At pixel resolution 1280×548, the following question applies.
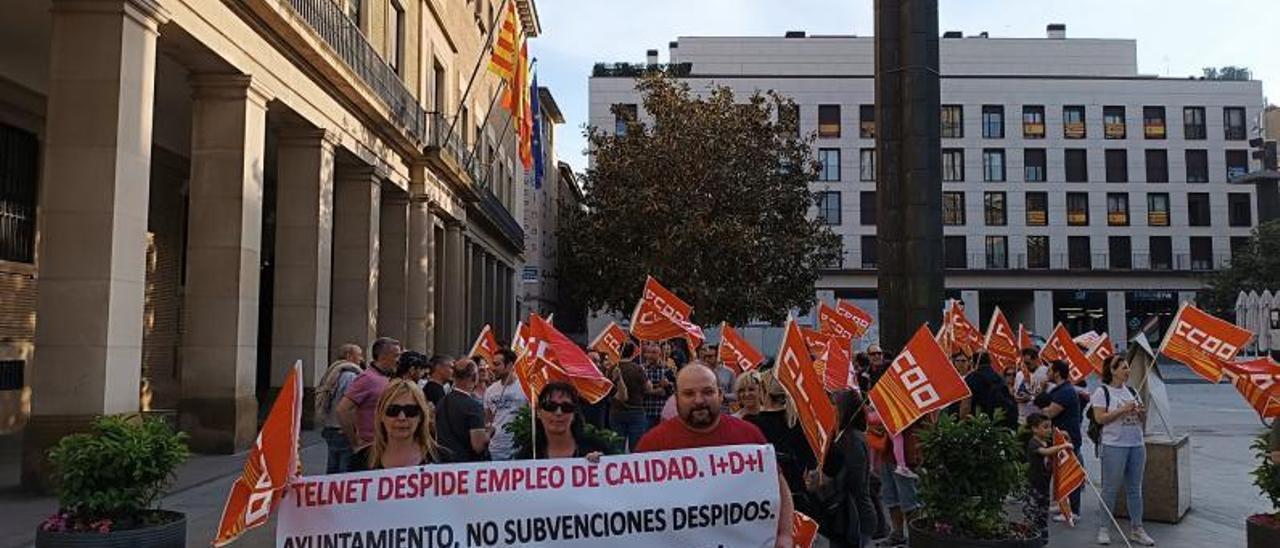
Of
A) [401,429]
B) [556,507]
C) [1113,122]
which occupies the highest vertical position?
[1113,122]

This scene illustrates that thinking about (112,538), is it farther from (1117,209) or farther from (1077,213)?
(1117,209)

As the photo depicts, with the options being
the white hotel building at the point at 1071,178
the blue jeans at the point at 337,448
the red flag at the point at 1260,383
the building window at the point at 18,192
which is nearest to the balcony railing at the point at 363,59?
the building window at the point at 18,192

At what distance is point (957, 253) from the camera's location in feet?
202

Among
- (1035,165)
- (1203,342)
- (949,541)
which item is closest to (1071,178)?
(1035,165)

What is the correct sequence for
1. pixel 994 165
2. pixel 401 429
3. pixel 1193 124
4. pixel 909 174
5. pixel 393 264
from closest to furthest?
pixel 401 429
pixel 909 174
pixel 393 264
pixel 994 165
pixel 1193 124

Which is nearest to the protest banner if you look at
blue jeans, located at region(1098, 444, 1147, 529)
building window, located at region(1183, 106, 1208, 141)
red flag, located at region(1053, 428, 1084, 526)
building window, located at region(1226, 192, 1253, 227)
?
red flag, located at region(1053, 428, 1084, 526)

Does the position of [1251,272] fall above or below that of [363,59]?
below

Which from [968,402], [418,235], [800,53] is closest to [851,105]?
[800,53]

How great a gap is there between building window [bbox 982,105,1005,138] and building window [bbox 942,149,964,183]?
217 centimetres

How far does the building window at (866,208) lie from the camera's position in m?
61.7

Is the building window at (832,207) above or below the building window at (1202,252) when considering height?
above

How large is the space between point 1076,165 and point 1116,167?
2521 mm

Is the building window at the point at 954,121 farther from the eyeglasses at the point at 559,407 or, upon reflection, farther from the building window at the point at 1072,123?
the eyeglasses at the point at 559,407

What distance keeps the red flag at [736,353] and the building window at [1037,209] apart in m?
53.3
